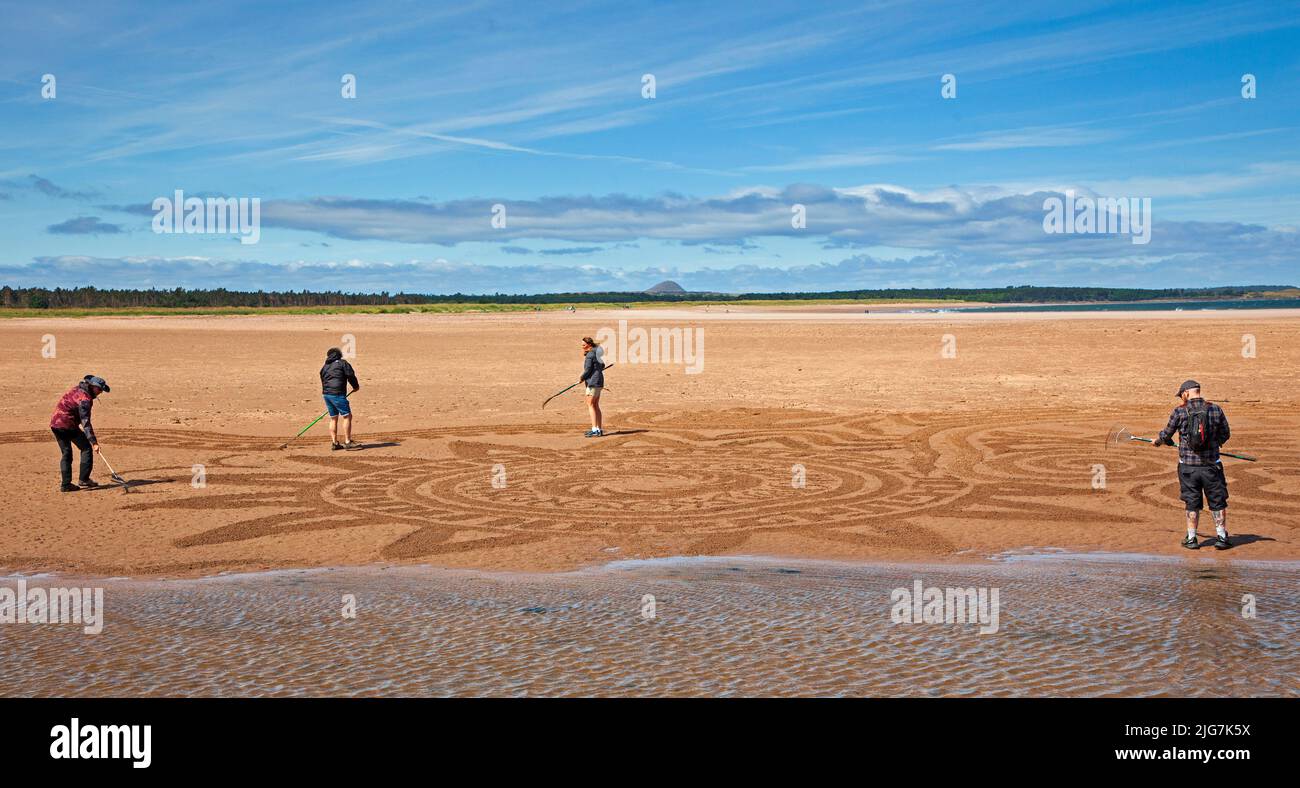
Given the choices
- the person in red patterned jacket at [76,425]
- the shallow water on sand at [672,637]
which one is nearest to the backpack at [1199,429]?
the shallow water on sand at [672,637]

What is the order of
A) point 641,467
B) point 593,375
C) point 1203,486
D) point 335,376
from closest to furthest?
1. point 1203,486
2. point 641,467
3. point 335,376
4. point 593,375

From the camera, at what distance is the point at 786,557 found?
11914 millimetres

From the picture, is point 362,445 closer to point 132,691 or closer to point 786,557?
point 786,557

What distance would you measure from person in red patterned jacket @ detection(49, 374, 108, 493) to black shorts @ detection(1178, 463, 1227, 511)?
14565 millimetres

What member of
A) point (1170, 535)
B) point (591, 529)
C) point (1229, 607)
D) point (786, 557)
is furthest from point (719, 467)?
point (1229, 607)

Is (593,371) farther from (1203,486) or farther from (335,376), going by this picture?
(1203,486)

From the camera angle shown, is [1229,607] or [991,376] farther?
[991,376]

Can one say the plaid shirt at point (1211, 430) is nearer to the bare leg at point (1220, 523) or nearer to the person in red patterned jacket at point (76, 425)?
the bare leg at point (1220, 523)

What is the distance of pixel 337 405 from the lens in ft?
Answer: 64.8

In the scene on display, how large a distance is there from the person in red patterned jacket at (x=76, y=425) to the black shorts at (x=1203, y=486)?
1456 centimetres

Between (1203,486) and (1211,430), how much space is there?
0.65m

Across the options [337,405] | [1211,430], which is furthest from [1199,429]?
[337,405]

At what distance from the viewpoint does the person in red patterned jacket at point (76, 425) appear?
51.8ft
